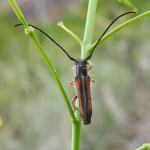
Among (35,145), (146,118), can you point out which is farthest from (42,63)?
(146,118)

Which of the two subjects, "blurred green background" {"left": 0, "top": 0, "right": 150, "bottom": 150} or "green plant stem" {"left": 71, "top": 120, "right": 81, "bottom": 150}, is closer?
"green plant stem" {"left": 71, "top": 120, "right": 81, "bottom": 150}

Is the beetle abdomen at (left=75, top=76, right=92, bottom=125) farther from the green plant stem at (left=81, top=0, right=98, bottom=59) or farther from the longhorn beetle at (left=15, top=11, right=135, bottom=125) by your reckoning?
the green plant stem at (left=81, top=0, right=98, bottom=59)

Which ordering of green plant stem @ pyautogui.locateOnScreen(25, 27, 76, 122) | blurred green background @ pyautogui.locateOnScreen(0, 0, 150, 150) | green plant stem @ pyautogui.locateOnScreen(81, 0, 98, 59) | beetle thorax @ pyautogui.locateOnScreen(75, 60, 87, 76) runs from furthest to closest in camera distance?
blurred green background @ pyautogui.locateOnScreen(0, 0, 150, 150), beetle thorax @ pyautogui.locateOnScreen(75, 60, 87, 76), green plant stem @ pyautogui.locateOnScreen(81, 0, 98, 59), green plant stem @ pyautogui.locateOnScreen(25, 27, 76, 122)

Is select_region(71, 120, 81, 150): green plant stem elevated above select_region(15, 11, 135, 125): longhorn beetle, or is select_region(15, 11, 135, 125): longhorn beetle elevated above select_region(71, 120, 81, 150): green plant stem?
select_region(15, 11, 135, 125): longhorn beetle

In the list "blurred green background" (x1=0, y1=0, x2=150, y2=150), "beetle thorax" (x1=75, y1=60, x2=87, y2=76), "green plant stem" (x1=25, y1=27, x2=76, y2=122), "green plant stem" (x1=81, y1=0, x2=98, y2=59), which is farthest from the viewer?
"blurred green background" (x1=0, y1=0, x2=150, y2=150)

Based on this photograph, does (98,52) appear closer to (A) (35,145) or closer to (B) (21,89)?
(B) (21,89)

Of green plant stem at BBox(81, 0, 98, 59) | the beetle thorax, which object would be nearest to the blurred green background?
the beetle thorax
